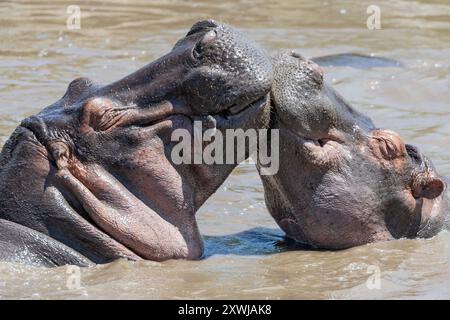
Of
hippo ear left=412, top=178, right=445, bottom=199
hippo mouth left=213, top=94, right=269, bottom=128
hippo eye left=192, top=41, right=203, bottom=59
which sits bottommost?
hippo ear left=412, top=178, right=445, bottom=199

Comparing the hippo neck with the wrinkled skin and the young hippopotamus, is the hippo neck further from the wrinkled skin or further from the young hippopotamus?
the young hippopotamus

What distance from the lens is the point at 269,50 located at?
11953 mm

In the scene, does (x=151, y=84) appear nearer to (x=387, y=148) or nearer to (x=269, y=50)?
(x=387, y=148)

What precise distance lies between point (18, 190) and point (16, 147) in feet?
0.67

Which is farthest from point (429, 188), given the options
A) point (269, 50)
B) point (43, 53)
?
point (43, 53)

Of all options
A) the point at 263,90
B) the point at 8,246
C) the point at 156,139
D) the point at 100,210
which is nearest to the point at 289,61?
the point at 263,90

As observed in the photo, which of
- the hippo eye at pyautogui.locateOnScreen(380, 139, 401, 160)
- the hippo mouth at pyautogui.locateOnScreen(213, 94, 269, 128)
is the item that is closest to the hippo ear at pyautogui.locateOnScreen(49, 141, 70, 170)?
the hippo mouth at pyautogui.locateOnScreen(213, 94, 269, 128)

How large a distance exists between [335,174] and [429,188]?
62 centimetres

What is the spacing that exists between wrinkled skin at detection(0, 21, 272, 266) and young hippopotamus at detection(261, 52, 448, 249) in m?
0.35

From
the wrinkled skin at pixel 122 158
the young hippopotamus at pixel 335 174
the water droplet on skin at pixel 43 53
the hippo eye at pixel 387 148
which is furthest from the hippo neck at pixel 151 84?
the water droplet on skin at pixel 43 53

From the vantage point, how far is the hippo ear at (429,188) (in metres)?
6.02

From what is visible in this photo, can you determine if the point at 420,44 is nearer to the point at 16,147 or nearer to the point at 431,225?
the point at 431,225

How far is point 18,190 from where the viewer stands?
203 inches

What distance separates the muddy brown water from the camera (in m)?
5.09
